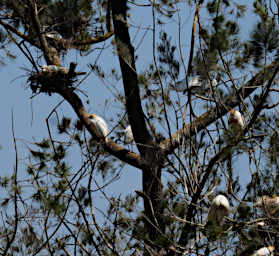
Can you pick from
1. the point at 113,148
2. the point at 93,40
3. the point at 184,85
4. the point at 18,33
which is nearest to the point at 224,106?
the point at 184,85

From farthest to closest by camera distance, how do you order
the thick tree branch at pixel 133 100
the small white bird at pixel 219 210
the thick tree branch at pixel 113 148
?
the thick tree branch at pixel 113 148 → the thick tree branch at pixel 133 100 → the small white bird at pixel 219 210

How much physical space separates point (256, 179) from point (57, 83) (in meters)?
1.23

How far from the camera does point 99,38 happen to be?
345 cm

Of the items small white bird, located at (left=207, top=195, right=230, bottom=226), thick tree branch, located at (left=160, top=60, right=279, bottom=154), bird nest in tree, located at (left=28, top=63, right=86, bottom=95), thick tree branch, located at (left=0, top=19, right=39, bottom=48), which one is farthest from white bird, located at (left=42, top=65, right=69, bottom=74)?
small white bird, located at (left=207, top=195, right=230, bottom=226)

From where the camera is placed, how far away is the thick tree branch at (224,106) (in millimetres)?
2383

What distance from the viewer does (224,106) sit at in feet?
7.68

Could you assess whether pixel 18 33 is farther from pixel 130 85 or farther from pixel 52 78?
pixel 130 85

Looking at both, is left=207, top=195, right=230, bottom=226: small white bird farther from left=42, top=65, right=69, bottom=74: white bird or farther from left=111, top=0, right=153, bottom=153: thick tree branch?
left=42, top=65, right=69, bottom=74: white bird

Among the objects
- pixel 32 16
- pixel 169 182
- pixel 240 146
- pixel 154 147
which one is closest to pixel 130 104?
pixel 154 147

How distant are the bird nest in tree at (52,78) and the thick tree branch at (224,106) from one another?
626 mm

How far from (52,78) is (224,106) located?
40.4 inches

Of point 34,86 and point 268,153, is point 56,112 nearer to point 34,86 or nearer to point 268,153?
point 34,86

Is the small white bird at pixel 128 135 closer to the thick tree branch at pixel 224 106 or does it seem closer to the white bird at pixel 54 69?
the thick tree branch at pixel 224 106

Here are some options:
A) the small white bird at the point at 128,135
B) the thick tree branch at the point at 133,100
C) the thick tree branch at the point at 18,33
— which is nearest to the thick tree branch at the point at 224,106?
the thick tree branch at the point at 133,100
